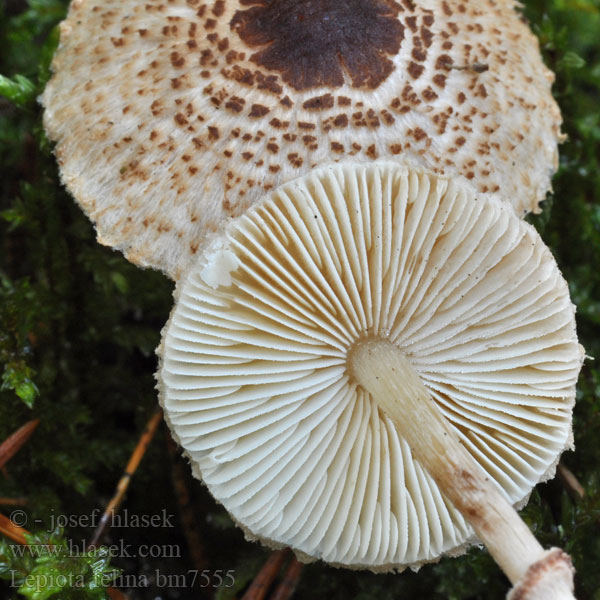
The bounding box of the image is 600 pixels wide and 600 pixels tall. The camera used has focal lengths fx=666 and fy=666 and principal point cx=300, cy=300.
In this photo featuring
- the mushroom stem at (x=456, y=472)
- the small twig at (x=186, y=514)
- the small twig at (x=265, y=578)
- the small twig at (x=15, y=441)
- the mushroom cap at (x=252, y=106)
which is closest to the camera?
the mushroom stem at (x=456, y=472)

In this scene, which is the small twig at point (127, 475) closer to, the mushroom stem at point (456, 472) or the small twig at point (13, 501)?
the small twig at point (13, 501)

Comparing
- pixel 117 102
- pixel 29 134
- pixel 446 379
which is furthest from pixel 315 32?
pixel 29 134

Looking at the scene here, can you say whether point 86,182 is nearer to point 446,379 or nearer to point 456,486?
point 446,379

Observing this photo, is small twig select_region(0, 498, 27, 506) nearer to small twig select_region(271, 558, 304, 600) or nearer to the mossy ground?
the mossy ground

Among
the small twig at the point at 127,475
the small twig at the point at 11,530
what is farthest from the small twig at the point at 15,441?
the small twig at the point at 127,475

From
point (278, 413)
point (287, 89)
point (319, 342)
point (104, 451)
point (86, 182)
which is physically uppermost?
point (287, 89)

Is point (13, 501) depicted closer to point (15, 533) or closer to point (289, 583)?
point (15, 533)
